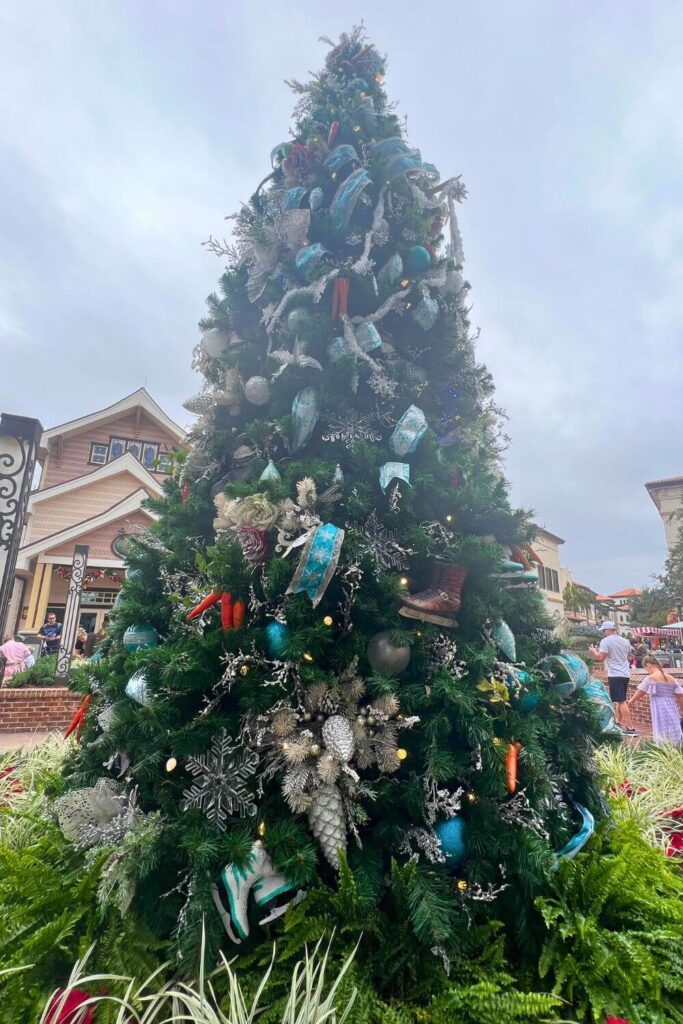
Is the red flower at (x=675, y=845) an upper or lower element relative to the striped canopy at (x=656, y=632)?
lower

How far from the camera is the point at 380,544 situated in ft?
5.68

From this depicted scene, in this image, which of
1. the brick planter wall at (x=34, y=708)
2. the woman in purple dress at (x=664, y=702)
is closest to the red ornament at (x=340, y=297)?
the woman in purple dress at (x=664, y=702)

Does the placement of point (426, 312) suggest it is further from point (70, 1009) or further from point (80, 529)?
point (80, 529)

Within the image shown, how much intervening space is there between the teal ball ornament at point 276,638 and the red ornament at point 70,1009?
0.90m

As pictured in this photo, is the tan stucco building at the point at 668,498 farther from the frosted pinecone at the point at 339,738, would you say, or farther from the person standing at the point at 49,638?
the frosted pinecone at the point at 339,738

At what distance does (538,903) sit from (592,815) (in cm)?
57

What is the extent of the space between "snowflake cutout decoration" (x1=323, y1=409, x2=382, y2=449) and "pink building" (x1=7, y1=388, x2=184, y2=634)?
8.19m

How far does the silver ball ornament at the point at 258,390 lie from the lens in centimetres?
208

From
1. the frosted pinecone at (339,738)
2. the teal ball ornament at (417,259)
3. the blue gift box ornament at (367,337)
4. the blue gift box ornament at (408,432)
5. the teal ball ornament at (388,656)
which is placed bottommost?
the frosted pinecone at (339,738)

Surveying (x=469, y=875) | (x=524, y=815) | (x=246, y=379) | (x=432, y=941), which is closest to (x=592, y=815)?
(x=524, y=815)

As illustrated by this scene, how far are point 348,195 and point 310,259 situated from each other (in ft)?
1.07

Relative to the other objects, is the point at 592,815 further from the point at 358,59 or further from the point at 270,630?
the point at 358,59

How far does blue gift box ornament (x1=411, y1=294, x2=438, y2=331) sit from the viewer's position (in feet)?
7.10

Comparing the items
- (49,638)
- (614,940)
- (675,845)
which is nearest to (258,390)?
(614,940)
